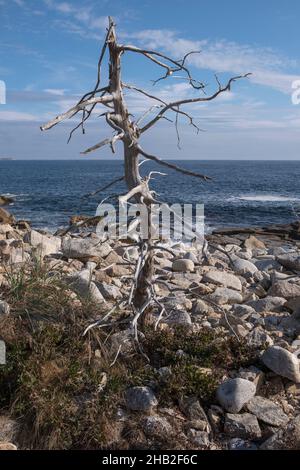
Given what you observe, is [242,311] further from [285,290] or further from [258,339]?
[285,290]

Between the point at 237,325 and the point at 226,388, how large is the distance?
1417mm

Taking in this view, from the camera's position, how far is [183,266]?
32.3 ft

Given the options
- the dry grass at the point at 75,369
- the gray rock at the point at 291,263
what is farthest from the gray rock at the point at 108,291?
the gray rock at the point at 291,263

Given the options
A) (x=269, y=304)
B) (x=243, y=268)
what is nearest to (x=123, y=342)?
(x=269, y=304)

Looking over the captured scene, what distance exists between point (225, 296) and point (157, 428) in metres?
3.34

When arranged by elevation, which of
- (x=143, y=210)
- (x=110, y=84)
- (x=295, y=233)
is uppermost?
(x=110, y=84)

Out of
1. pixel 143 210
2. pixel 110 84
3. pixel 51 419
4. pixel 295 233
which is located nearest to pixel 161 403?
pixel 51 419

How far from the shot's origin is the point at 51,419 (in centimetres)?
472

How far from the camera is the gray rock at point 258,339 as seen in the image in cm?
595

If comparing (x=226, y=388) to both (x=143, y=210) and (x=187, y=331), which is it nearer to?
(x=187, y=331)

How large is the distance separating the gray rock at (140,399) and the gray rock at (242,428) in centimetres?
72

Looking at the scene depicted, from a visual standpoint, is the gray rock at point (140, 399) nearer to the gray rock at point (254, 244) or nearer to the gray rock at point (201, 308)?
the gray rock at point (201, 308)
